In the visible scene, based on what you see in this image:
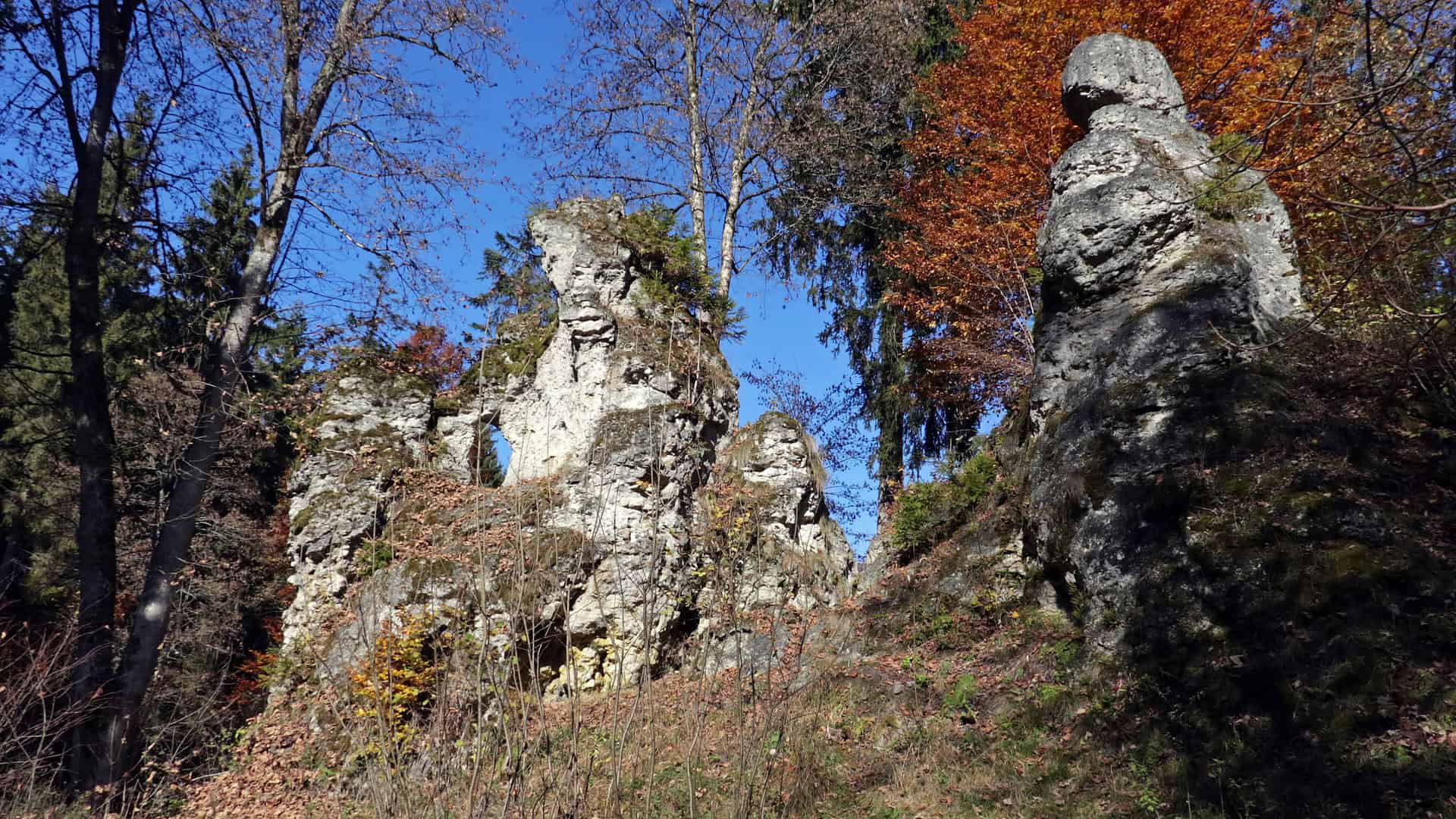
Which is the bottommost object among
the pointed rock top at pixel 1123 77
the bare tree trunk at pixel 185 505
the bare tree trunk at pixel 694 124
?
the bare tree trunk at pixel 185 505

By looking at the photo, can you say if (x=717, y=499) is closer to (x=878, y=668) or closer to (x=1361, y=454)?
(x=878, y=668)

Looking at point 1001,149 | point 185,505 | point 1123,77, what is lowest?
point 185,505

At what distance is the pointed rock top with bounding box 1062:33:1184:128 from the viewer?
8.16m

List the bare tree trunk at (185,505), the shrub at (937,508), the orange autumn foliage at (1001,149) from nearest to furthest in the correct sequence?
1. the bare tree trunk at (185,505)
2. the shrub at (937,508)
3. the orange autumn foliage at (1001,149)

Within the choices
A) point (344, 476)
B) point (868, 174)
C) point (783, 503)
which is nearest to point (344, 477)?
point (344, 476)

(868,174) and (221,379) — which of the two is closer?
(221,379)

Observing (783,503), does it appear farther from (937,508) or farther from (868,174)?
(868,174)

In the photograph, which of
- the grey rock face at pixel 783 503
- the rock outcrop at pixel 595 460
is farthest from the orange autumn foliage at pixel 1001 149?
the rock outcrop at pixel 595 460

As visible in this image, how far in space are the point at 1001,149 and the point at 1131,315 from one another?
19.4 ft

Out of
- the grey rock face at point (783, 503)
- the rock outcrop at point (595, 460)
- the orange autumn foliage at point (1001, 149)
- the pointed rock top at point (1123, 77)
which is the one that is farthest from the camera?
the orange autumn foliage at point (1001, 149)

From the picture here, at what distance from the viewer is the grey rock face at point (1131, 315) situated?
5832mm

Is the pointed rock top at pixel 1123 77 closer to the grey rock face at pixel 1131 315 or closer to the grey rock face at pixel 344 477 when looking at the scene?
the grey rock face at pixel 1131 315

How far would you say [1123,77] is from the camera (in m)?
8.16

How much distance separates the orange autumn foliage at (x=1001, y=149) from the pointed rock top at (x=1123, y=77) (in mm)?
2298
